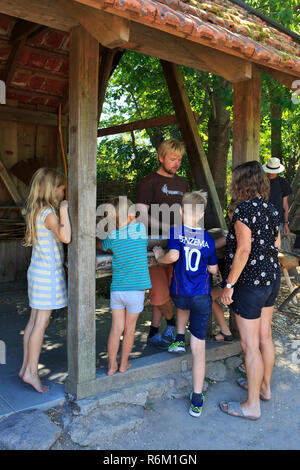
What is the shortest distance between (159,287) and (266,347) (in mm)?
1087

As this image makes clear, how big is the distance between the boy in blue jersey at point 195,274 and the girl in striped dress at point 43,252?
89 centimetres

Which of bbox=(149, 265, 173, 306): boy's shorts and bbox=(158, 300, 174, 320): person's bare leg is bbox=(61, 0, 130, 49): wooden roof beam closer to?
bbox=(149, 265, 173, 306): boy's shorts

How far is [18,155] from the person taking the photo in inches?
261

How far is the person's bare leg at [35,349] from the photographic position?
323cm

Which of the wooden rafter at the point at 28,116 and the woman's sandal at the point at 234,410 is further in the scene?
the wooden rafter at the point at 28,116

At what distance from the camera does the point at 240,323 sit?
3.39 metres

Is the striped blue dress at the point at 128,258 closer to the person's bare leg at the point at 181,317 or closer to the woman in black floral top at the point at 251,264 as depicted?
the person's bare leg at the point at 181,317

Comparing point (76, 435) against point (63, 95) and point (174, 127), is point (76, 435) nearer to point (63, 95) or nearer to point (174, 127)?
point (63, 95)

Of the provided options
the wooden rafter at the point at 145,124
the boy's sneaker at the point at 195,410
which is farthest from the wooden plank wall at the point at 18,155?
the boy's sneaker at the point at 195,410

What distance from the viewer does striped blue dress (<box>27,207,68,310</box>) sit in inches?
127

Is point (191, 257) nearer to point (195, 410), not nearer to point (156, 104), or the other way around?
point (195, 410)

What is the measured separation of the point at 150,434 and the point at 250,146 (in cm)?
279

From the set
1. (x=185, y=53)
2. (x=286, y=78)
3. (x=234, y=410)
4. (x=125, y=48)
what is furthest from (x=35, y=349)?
(x=286, y=78)

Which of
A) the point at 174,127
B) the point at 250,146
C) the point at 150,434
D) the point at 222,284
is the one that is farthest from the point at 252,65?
the point at 174,127
